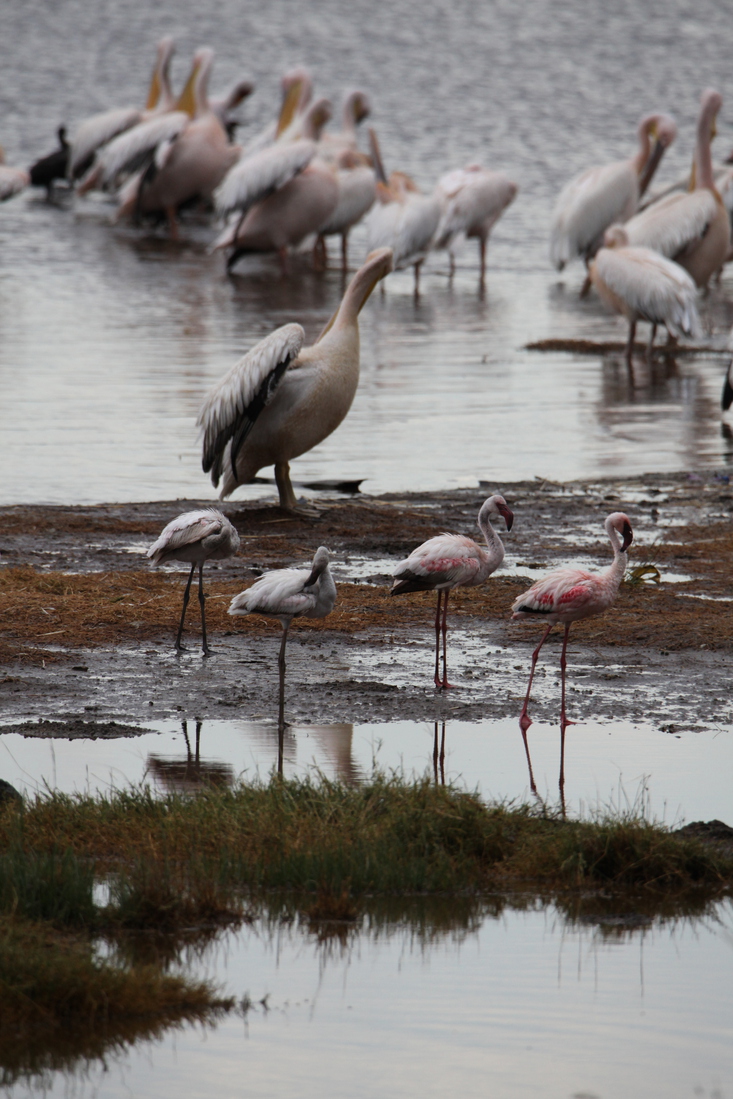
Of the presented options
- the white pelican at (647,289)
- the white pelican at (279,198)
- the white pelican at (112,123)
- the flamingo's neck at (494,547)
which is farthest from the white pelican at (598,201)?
the flamingo's neck at (494,547)

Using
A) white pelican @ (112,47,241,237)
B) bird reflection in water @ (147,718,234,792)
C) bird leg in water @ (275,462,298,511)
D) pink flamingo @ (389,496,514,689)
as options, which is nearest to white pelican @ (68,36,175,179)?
white pelican @ (112,47,241,237)

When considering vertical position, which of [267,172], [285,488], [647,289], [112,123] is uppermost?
[112,123]

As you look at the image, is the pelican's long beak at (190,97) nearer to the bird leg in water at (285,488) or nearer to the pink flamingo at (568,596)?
the bird leg in water at (285,488)

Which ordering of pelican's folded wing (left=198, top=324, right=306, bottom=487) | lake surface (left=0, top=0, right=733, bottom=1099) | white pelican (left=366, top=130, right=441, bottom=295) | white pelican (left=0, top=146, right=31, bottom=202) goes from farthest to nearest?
white pelican (left=0, top=146, right=31, bottom=202), white pelican (left=366, top=130, right=441, bottom=295), pelican's folded wing (left=198, top=324, right=306, bottom=487), lake surface (left=0, top=0, right=733, bottom=1099)

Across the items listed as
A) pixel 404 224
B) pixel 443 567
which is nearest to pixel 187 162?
pixel 404 224

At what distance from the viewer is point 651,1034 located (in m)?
3.94

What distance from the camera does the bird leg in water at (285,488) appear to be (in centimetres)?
1009

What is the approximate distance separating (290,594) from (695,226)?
13564 mm

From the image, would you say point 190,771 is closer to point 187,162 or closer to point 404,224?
point 404,224

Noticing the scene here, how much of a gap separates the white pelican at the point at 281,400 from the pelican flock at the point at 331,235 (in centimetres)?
1

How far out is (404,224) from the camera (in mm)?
20359

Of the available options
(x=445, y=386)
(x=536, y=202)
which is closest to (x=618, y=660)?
(x=445, y=386)

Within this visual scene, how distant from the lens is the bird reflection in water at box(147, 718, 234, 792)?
215 inches

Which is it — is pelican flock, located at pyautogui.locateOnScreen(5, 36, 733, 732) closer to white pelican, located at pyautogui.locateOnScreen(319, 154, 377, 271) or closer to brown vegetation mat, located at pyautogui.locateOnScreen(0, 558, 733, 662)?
white pelican, located at pyautogui.locateOnScreen(319, 154, 377, 271)
